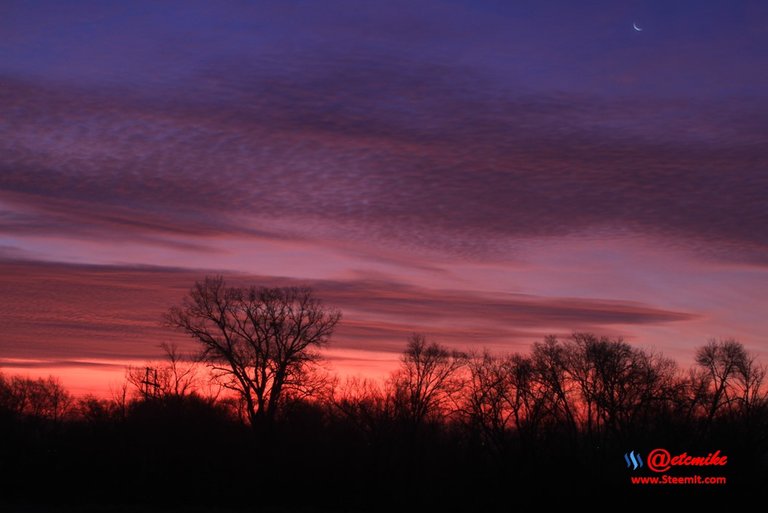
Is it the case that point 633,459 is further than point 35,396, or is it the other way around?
point 35,396

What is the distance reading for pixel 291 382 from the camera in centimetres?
5750

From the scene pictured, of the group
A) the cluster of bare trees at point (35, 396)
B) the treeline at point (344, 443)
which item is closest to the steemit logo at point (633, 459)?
the treeline at point (344, 443)

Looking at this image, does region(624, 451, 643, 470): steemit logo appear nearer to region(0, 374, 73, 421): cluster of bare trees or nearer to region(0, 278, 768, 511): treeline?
region(0, 278, 768, 511): treeline

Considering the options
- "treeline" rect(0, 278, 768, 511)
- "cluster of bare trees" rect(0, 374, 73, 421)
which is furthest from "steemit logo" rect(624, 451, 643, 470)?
"cluster of bare trees" rect(0, 374, 73, 421)

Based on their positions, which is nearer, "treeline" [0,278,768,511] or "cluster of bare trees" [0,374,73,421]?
"treeline" [0,278,768,511]

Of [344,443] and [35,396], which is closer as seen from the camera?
[344,443]

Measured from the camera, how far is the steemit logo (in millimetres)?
43781

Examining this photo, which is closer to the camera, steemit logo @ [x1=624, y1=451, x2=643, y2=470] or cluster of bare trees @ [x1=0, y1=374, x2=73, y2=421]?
steemit logo @ [x1=624, y1=451, x2=643, y2=470]

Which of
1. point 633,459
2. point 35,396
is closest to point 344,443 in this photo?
point 633,459

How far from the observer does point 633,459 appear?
1777 inches

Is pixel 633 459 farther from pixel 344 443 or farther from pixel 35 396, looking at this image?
pixel 35 396

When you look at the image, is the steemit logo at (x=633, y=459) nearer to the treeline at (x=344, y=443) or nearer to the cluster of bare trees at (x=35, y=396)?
the treeline at (x=344, y=443)

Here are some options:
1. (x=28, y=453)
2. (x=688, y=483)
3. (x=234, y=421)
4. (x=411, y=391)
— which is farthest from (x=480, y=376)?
(x=28, y=453)

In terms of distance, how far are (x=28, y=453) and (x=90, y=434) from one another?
396cm
